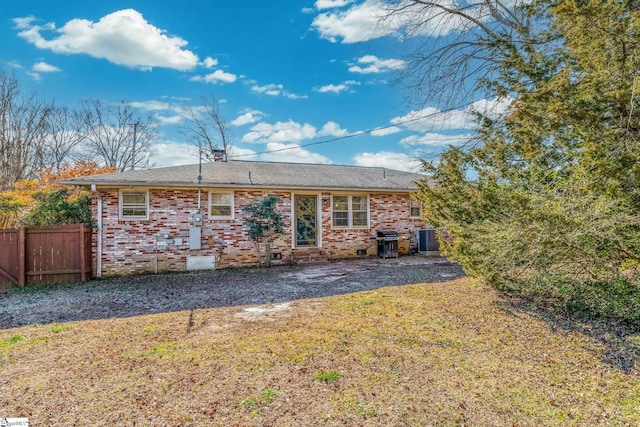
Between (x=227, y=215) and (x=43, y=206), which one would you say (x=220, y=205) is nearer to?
(x=227, y=215)

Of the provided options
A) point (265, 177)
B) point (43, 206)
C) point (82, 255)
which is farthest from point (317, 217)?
point (43, 206)

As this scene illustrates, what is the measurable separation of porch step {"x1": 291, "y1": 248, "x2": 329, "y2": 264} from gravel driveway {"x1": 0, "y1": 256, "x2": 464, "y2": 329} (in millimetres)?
786

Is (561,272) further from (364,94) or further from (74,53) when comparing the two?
(74,53)

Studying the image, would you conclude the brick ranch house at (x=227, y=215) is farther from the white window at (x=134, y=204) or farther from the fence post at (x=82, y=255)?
the fence post at (x=82, y=255)

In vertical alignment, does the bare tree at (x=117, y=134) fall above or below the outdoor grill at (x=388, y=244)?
above

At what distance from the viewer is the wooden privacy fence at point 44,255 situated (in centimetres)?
829

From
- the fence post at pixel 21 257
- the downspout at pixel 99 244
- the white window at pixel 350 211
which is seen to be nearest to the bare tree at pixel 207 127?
the white window at pixel 350 211

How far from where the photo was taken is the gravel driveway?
6203mm

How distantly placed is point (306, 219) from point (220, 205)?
315 cm

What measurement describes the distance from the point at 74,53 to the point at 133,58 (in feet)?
8.53

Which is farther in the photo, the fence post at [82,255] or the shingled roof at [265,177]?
the shingled roof at [265,177]

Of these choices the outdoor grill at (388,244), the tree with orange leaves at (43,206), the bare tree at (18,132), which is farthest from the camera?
the bare tree at (18,132)

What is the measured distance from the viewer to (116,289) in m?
7.95

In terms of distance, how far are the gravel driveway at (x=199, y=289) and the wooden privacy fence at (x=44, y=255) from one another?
541 millimetres
